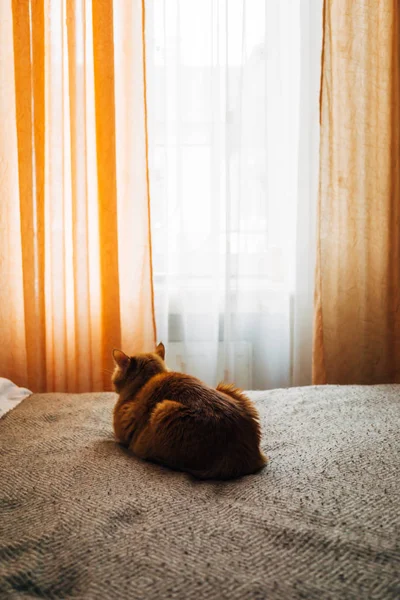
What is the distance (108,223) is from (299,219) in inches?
33.0

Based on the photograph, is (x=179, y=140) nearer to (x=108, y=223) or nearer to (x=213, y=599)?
(x=108, y=223)

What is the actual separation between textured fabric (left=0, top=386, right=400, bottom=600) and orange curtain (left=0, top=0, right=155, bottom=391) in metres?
1.00

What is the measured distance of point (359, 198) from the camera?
7.45 feet

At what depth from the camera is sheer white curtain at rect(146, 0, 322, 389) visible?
2205mm

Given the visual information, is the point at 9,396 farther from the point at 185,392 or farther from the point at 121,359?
the point at 185,392

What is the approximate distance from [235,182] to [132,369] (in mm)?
1204

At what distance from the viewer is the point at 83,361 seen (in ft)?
7.39

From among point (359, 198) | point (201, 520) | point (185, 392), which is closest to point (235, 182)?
point (359, 198)

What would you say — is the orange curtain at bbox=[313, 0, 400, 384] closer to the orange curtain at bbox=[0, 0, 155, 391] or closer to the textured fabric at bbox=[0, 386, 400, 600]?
the orange curtain at bbox=[0, 0, 155, 391]

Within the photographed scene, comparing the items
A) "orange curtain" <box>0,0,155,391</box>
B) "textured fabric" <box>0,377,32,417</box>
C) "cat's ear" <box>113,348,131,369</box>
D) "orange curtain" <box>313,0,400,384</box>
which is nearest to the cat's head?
"cat's ear" <box>113,348,131,369</box>

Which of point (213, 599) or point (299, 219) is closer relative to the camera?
point (213, 599)

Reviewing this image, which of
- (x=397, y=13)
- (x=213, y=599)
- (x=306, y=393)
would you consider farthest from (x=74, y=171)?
(x=213, y=599)

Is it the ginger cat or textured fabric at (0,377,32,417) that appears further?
textured fabric at (0,377,32,417)

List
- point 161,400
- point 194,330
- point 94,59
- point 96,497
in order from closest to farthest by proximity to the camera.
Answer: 1. point 96,497
2. point 161,400
3. point 94,59
4. point 194,330
